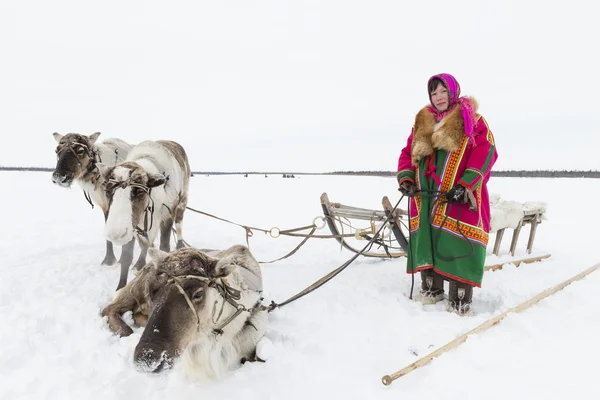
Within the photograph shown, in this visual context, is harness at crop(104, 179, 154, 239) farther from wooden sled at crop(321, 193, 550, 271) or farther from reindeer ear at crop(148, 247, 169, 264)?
wooden sled at crop(321, 193, 550, 271)

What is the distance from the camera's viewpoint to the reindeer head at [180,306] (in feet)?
6.40

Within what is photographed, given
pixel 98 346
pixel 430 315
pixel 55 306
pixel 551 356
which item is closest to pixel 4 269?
pixel 55 306

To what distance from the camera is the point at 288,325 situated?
3396mm

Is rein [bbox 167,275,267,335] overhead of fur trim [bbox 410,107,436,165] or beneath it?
beneath

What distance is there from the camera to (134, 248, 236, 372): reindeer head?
6.40 feet

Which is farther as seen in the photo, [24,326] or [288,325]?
[288,325]

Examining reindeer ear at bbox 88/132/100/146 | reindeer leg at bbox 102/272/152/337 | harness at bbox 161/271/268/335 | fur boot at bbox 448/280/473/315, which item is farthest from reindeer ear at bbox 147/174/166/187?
fur boot at bbox 448/280/473/315

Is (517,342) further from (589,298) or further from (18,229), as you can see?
(18,229)

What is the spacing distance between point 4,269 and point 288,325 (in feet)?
14.8

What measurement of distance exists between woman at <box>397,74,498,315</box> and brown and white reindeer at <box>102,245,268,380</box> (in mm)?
2100

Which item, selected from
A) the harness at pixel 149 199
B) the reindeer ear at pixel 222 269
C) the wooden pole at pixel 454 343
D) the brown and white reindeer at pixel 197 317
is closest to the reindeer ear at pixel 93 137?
the harness at pixel 149 199

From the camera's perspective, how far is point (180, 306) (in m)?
2.18

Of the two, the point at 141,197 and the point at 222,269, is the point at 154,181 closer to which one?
the point at 141,197

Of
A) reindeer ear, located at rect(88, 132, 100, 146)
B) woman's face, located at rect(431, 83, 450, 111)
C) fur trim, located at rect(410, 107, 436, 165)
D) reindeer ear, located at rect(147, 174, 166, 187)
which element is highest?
woman's face, located at rect(431, 83, 450, 111)
